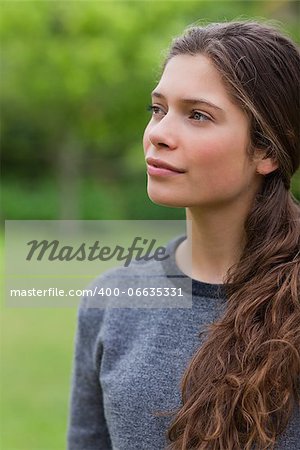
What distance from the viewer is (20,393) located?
518 cm

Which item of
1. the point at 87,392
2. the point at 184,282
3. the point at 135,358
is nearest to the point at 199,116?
the point at 184,282

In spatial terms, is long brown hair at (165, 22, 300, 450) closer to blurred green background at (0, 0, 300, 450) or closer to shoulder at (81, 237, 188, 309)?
shoulder at (81, 237, 188, 309)

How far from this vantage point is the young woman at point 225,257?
69.4 inches

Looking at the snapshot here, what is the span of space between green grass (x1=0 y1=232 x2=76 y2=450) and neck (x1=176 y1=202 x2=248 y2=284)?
8.56ft

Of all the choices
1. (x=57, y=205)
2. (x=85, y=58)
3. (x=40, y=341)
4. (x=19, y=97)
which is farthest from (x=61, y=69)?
(x=40, y=341)

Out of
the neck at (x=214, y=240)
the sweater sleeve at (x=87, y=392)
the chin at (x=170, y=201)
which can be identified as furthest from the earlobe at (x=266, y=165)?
the sweater sleeve at (x=87, y=392)

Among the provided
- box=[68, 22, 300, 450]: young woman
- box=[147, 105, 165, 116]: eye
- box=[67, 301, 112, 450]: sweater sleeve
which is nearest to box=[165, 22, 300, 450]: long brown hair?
box=[68, 22, 300, 450]: young woman

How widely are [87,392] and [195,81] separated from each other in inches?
38.4

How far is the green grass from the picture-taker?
456 cm

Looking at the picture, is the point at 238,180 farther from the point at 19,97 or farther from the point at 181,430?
the point at 19,97

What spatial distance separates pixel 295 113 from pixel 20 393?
3.78 meters

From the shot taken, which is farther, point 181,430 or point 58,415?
point 58,415

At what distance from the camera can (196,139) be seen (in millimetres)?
1831

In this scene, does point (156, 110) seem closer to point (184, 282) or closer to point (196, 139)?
point (196, 139)
